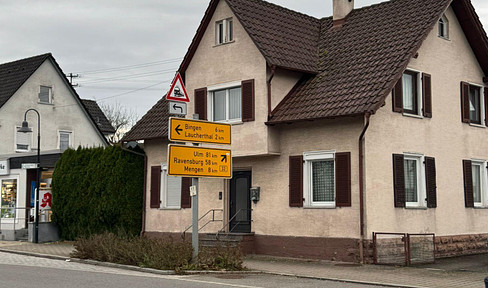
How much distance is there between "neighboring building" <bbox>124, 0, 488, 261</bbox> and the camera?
19422 millimetres

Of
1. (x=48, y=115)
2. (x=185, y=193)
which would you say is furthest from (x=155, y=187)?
(x=48, y=115)

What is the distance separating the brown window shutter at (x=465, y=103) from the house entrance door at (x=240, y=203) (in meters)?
7.67

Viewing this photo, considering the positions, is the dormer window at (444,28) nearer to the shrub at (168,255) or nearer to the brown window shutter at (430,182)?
the brown window shutter at (430,182)

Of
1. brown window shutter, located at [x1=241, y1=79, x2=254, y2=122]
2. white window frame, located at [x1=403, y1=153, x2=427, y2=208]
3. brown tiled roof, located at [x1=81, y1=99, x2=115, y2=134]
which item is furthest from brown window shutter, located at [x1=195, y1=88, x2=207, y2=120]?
brown tiled roof, located at [x1=81, y1=99, x2=115, y2=134]

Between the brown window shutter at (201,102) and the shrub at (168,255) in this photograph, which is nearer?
the shrub at (168,255)

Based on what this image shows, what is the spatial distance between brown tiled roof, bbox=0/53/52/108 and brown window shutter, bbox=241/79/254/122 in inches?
847

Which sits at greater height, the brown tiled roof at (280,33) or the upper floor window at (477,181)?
the brown tiled roof at (280,33)

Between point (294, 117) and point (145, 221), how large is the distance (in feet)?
27.1

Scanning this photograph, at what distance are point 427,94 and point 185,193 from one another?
8993 millimetres

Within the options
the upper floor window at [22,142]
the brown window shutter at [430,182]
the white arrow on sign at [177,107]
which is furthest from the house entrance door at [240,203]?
the upper floor window at [22,142]

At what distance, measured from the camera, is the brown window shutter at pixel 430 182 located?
69.1ft

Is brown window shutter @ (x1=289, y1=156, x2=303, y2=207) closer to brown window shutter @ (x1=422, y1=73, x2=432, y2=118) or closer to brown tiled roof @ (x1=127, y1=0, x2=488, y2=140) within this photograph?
brown tiled roof @ (x1=127, y1=0, x2=488, y2=140)

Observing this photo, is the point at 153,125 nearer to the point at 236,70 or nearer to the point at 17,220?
the point at 236,70

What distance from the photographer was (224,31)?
2280cm
